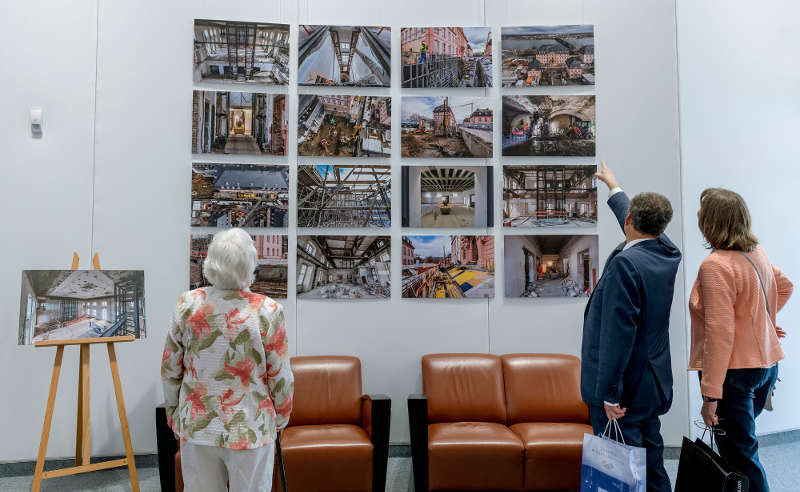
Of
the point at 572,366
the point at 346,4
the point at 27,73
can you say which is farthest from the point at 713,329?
the point at 27,73

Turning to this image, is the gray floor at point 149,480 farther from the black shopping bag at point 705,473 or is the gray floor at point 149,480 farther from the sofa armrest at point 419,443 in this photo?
the black shopping bag at point 705,473

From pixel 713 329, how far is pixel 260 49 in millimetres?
3776

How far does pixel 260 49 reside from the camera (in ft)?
14.1

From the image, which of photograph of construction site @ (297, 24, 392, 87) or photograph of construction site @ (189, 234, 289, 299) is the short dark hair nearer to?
photograph of construction site @ (297, 24, 392, 87)

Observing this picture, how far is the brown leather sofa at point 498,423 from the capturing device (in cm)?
331

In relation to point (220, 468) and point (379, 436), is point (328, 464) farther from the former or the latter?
point (220, 468)

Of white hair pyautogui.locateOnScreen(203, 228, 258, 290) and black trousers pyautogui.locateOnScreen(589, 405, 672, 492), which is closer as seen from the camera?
white hair pyautogui.locateOnScreen(203, 228, 258, 290)

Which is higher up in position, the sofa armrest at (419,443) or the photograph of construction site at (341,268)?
the photograph of construction site at (341,268)

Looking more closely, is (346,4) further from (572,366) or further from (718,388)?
(718,388)

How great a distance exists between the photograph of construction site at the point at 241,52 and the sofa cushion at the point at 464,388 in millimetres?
2629

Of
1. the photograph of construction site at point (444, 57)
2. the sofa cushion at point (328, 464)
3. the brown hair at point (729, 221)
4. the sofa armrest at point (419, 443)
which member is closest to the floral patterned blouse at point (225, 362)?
the sofa cushion at point (328, 464)

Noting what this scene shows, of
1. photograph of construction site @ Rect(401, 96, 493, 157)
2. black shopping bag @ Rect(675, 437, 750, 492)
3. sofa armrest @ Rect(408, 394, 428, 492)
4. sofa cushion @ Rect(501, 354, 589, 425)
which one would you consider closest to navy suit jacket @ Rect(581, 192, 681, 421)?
black shopping bag @ Rect(675, 437, 750, 492)

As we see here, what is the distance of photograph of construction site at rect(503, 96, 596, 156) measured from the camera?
14.4 ft

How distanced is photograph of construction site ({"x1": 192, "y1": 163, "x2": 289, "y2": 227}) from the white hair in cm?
202
